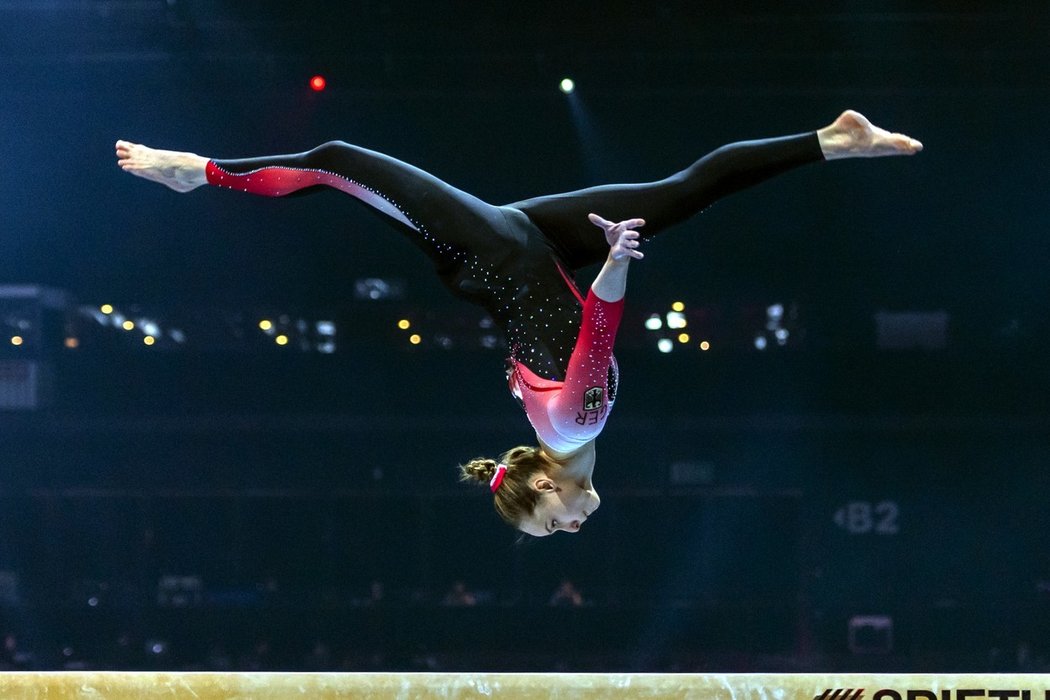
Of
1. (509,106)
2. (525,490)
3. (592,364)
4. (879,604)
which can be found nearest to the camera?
(592,364)

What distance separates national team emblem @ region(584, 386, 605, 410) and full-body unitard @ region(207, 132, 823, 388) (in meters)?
0.34

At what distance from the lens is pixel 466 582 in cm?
906

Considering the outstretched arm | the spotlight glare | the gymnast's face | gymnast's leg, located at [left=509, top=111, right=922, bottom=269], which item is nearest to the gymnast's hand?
the outstretched arm

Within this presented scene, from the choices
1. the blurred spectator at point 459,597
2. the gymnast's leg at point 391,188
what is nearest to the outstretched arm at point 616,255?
the gymnast's leg at point 391,188

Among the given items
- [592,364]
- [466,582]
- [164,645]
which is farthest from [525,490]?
[164,645]

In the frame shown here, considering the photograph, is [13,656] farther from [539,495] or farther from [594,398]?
[594,398]

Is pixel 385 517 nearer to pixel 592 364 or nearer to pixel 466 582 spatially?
pixel 466 582

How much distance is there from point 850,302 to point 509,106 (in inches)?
121

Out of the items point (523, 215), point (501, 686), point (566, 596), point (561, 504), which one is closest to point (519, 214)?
point (523, 215)

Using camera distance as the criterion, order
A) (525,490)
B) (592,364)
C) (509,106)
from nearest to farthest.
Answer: (592,364) → (525,490) → (509,106)

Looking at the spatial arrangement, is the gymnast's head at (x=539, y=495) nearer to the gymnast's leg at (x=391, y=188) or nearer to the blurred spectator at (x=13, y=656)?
the gymnast's leg at (x=391, y=188)

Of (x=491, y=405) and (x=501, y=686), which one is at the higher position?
(x=491, y=405)

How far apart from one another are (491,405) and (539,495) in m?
5.85

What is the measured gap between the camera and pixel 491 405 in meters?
9.07
